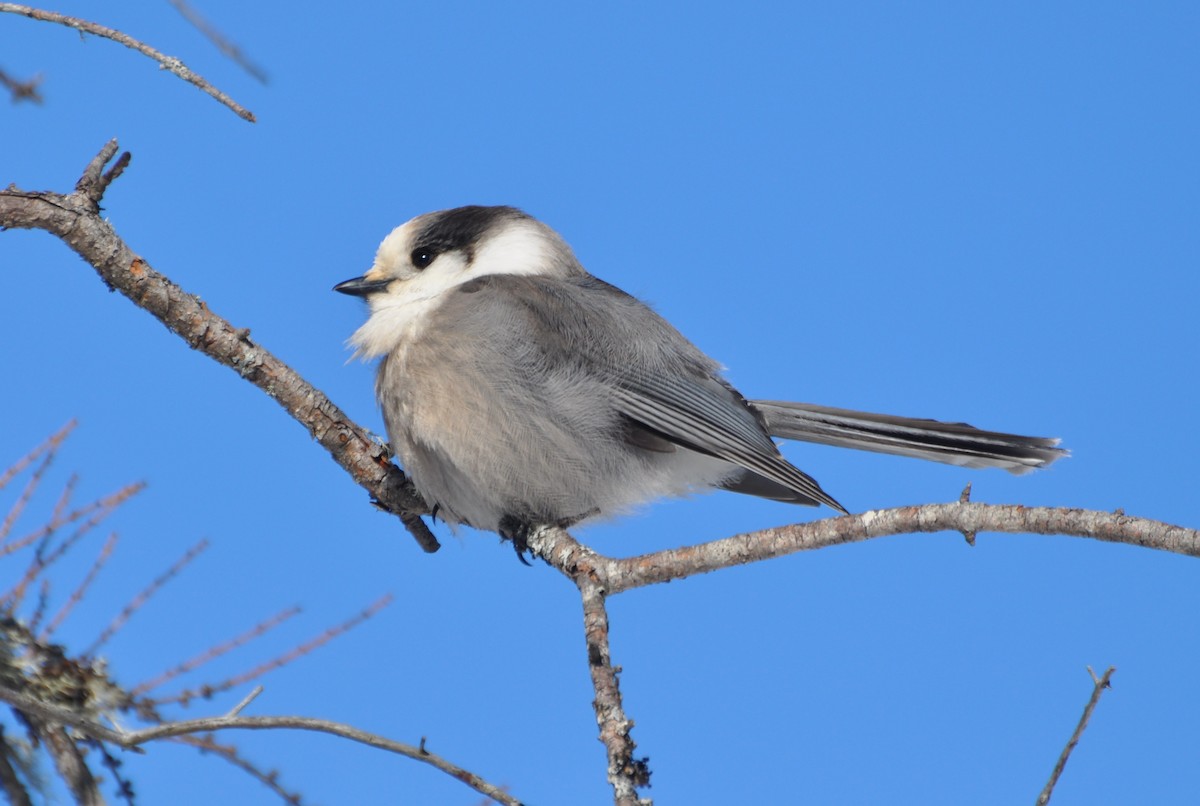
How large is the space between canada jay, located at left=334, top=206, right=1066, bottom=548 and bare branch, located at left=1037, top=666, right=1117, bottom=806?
987 mm

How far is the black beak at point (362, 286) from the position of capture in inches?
140

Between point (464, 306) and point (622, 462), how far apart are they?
632mm

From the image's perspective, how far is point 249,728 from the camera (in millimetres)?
1620

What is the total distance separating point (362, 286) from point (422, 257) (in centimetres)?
21

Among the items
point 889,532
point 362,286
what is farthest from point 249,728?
point 362,286

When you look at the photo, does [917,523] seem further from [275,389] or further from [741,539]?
[275,389]

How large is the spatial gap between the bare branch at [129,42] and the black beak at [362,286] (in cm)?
155

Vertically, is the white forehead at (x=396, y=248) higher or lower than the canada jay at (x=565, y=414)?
higher

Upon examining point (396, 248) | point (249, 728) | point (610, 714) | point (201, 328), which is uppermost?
point (396, 248)

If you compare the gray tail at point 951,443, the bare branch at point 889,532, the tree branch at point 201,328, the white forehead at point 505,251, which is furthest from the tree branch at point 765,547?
the white forehead at point 505,251

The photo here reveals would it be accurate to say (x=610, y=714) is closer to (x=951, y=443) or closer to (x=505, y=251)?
(x=951, y=443)

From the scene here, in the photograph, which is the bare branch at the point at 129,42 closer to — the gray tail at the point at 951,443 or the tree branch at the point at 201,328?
the tree branch at the point at 201,328

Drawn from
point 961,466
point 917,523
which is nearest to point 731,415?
point 961,466

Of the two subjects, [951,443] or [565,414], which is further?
[951,443]
